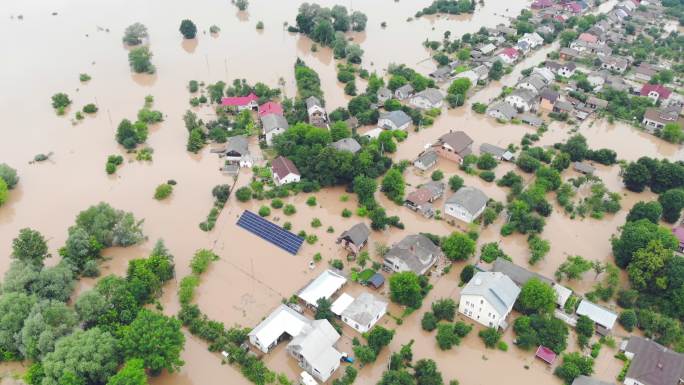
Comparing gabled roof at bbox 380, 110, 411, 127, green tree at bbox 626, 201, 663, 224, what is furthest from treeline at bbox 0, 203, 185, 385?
green tree at bbox 626, 201, 663, 224

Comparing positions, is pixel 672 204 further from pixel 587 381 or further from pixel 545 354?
pixel 587 381

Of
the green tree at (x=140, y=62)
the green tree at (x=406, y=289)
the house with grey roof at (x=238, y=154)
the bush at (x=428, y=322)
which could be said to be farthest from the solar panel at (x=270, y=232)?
the green tree at (x=140, y=62)

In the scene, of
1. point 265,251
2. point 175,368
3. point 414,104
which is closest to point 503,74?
point 414,104

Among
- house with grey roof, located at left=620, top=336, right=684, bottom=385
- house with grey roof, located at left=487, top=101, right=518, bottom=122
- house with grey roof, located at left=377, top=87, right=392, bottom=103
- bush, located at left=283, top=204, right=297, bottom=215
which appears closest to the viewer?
house with grey roof, located at left=620, top=336, right=684, bottom=385

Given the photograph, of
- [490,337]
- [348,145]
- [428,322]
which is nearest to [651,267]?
[490,337]

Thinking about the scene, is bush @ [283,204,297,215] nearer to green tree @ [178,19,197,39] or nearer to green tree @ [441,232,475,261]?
green tree @ [441,232,475,261]

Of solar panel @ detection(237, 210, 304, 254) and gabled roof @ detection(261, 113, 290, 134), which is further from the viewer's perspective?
gabled roof @ detection(261, 113, 290, 134)
